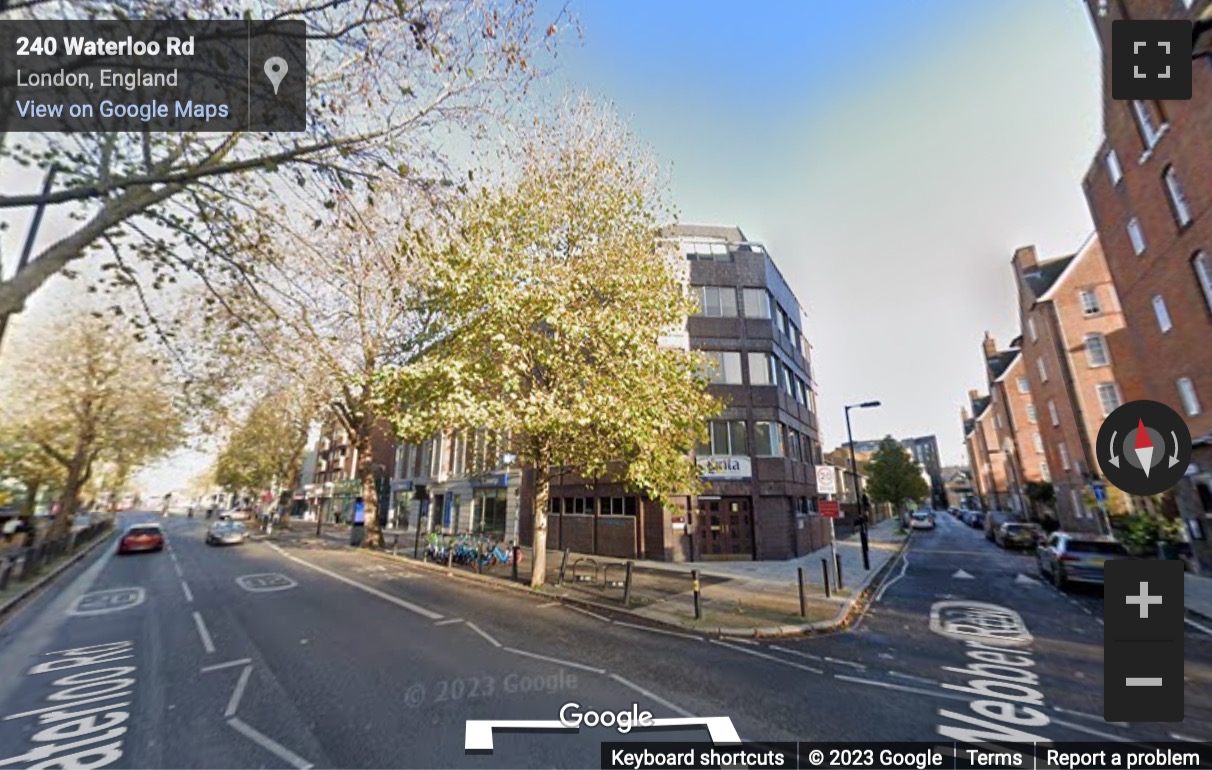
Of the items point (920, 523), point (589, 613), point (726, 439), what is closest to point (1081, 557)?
point (726, 439)

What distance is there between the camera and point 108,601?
12445mm

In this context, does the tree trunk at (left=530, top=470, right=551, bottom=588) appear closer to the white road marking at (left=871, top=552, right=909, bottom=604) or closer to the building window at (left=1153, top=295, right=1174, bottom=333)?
the white road marking at (left=871, top=552, right=909, bottom=604)

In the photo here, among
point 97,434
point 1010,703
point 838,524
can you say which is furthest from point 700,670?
point 838,524

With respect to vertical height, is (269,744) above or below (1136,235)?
below

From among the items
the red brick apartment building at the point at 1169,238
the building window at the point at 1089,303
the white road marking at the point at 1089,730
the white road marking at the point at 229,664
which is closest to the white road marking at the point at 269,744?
the white road marking at the point at 229,664

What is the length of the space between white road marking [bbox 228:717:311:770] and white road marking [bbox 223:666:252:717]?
0.96 ft

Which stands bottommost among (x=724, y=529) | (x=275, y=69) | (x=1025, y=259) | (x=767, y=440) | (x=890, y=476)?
(x=724, y=529)

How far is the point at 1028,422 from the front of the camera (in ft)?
137

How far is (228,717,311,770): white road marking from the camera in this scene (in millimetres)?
4621

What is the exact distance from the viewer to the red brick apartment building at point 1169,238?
47.8 ft

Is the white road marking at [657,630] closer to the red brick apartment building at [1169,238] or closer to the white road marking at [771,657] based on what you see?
the white road marking at [771,657]

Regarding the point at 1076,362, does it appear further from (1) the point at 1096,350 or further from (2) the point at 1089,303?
(2) the point at 1089,303

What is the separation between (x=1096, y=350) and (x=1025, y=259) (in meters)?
9.98

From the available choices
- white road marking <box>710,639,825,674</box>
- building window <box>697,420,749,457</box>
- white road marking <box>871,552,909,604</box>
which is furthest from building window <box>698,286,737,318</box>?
white road marking <box>710,639,825,674</box>
